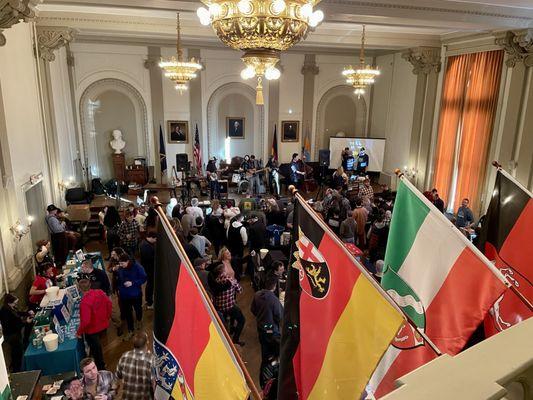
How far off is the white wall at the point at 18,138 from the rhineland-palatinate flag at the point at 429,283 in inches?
243

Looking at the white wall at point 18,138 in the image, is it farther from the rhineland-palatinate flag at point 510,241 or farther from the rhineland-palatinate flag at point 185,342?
the rhineland-palatinate flag at point 510,241

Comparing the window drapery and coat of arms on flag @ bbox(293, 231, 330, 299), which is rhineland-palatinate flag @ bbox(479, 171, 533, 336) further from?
the window drapery

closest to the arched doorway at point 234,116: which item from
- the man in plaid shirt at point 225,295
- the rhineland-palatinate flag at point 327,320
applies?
the man in plaid shirt at point 225,295

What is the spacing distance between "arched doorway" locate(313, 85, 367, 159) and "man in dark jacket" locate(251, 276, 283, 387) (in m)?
12.2

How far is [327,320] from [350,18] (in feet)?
25.1

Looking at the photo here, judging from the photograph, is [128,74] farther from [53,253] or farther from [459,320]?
[459,320]

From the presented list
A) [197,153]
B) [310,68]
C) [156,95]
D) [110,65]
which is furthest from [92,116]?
[310,68]

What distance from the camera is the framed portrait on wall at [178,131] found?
1518 centimetres

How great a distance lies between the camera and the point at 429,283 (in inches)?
102

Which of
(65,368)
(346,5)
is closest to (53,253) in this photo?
(65,368)

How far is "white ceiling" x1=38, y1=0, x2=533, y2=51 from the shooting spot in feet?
24.0

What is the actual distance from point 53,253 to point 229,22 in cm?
777

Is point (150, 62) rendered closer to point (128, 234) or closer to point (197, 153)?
point (197, 153)

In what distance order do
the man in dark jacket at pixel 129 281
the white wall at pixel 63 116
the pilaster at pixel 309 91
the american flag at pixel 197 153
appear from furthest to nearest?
1. the pilaster at pixel 309 91
2. the american flag at pixel 197 153
3. the white wall at pixel 63 116
4. the man in dark jacket at pixel 129 281
